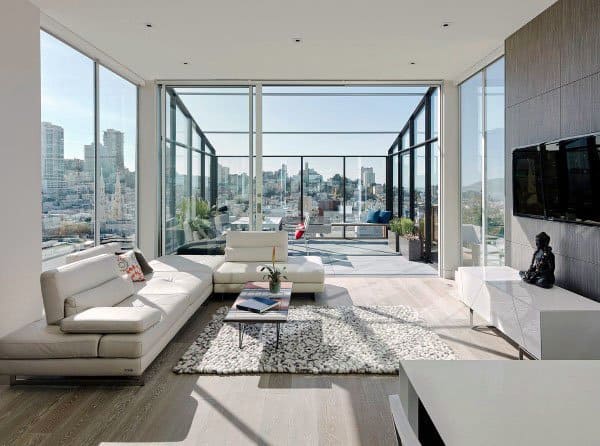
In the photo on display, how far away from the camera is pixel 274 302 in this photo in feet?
12.6

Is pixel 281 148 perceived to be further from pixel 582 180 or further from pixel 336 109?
pixel 582 180

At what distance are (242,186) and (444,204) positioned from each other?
306 cm

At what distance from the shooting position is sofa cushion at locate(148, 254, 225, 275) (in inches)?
212

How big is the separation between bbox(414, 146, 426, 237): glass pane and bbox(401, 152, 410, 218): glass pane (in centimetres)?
19

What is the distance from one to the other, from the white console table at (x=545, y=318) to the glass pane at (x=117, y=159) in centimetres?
390

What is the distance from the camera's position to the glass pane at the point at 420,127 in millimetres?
7312

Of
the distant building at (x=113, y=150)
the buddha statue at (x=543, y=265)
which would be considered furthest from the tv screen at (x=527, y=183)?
the distant building at (x=113, y=150)

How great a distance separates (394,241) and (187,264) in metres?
3.92

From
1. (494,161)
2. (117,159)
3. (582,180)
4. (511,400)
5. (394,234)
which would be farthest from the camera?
(394,234)

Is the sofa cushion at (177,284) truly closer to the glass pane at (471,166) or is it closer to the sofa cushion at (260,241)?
the sofa cushion at (260,241)

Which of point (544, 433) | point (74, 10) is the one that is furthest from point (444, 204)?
point (544, 433)

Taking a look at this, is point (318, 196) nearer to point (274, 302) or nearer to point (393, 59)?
point (393, 59)

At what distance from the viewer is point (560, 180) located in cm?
369

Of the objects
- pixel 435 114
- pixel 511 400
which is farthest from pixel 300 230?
pixel 511 400
